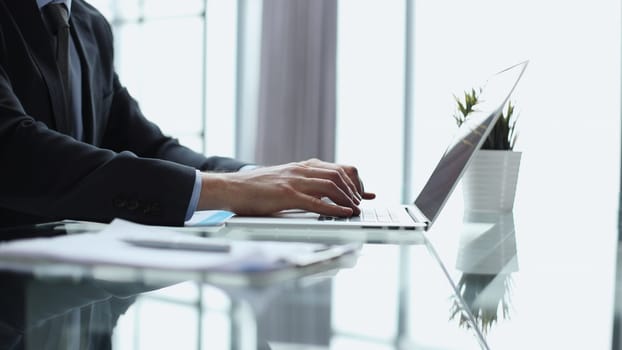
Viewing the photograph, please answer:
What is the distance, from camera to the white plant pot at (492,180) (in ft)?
4.30

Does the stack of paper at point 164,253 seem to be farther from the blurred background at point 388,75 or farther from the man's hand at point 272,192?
the blurred background at point 388,75

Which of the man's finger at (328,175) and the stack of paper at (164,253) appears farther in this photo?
the man's finger at (328,175)

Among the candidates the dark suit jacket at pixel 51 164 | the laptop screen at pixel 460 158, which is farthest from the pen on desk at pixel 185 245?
the laptop screen at pixel 460 158

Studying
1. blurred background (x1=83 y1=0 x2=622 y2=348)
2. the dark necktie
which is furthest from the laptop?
blurred background (x1=83 y1=0 x2=622 y2=348)

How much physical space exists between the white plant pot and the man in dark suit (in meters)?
0.27

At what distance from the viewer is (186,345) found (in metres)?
0.35

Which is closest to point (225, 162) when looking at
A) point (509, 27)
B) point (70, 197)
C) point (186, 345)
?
point (70, 197)

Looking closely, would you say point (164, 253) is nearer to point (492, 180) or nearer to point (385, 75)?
point (492, 180)

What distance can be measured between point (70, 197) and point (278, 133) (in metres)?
3.48

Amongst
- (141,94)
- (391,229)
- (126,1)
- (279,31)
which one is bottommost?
(391,229)

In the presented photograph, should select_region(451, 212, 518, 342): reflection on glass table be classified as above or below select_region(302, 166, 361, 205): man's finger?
below

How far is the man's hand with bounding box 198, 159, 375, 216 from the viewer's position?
3.16 feet

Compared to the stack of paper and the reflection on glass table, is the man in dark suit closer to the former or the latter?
the reflection on glass table

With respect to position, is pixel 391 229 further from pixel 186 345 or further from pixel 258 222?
pixel 186 345
